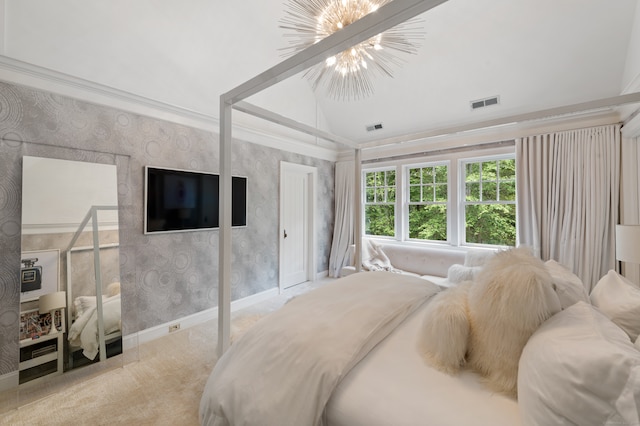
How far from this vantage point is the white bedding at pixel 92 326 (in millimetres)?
2182

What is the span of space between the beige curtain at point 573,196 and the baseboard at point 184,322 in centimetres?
371

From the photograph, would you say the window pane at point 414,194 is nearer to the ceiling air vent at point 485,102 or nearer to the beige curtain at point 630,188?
the ceiling air vent at point 485,102

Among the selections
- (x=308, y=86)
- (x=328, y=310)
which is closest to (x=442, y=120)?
(x=308, y=86)

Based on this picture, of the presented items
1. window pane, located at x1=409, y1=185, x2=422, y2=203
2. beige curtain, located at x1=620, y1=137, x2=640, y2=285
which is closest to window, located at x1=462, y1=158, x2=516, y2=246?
window pane, located at x1=409, y1=185, x2=422, y2=203

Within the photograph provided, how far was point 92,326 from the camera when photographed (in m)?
2.27

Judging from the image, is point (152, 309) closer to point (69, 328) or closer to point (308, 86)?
point (69, 328)

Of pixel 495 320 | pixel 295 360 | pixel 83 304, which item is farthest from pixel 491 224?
pixel 83 304

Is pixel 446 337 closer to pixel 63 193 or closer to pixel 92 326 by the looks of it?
pixel 92 326

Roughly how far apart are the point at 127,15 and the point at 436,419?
3.62 meters

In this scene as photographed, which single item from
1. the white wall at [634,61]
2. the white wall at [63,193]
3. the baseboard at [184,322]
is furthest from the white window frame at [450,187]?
the white wall at [63,193]

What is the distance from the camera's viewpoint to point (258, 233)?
3.88 meters

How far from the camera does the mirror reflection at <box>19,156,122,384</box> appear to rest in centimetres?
202

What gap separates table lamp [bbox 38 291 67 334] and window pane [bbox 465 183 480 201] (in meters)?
4.88

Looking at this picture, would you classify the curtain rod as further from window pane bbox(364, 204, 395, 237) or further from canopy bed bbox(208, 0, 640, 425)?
canopy bed bbox(208, 0, 640, 425)
